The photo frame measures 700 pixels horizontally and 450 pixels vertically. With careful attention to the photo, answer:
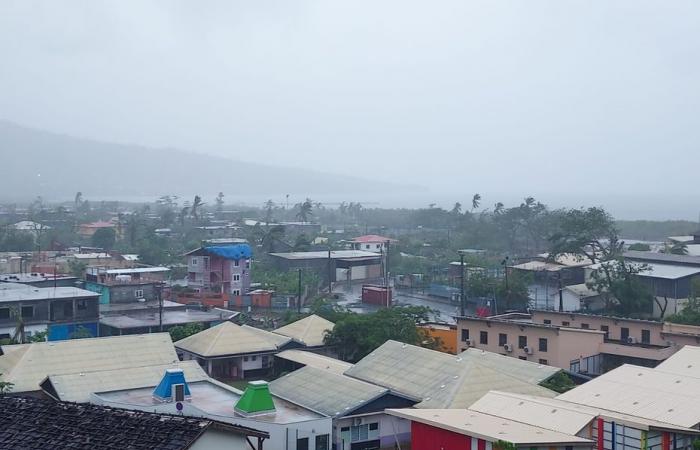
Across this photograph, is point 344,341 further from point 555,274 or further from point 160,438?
point 555,274

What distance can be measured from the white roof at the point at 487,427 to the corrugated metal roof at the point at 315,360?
4349 mm

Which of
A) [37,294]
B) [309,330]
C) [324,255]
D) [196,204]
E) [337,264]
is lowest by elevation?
[309,330]

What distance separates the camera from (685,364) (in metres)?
16.0

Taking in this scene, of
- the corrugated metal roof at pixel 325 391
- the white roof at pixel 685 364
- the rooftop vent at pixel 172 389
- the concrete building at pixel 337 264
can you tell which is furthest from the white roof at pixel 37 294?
the white roof at pixel 685 364

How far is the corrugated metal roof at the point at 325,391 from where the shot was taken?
14.4 metres

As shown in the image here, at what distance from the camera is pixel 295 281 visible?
34.1 m

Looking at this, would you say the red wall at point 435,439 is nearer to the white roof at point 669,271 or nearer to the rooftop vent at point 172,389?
the rooftop vent at point 172,389

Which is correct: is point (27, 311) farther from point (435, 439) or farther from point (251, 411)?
point (435, 439)

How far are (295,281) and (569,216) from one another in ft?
41.5

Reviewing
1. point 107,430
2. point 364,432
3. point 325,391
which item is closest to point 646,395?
point 364,432

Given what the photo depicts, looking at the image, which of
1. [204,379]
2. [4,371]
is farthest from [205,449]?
[4,371]

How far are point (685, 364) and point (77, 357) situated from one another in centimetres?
1256

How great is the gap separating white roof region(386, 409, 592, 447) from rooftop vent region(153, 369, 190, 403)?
3.50m

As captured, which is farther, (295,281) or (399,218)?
(399,218)
